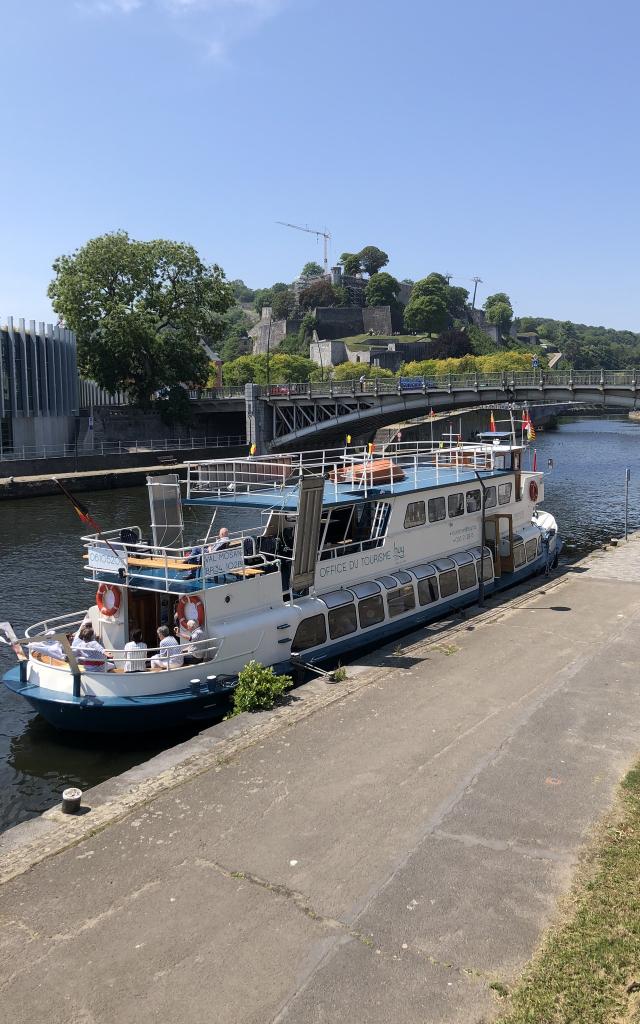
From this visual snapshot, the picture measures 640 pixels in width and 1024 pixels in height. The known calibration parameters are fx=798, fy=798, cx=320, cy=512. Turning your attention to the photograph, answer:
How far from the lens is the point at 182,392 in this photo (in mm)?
78250

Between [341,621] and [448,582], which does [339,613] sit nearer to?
[341,621]

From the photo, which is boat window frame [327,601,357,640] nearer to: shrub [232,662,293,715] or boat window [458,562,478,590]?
shrub [232,662,293,715]

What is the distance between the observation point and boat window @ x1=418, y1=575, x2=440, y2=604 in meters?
22.4

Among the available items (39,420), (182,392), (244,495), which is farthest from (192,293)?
(244,495)

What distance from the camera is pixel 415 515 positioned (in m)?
22.8

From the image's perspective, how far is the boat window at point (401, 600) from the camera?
2134 centimetres

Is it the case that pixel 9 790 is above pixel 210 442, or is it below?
below

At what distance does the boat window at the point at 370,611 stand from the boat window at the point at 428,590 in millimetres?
1866

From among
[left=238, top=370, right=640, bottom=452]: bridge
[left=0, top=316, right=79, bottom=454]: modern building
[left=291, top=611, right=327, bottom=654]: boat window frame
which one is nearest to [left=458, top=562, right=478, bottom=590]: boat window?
[left=291, top=611, right=327, bottom=654]: boat window frame

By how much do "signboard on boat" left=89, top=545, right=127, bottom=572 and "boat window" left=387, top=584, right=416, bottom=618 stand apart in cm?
729

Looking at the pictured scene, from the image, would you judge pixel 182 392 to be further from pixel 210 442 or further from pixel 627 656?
pixel 627 656

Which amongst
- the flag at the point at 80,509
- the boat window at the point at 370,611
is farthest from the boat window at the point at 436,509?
the flag at the point at 80,509

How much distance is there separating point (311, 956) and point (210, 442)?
7643 centimetres

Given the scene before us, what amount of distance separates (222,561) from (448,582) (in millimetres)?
8533
